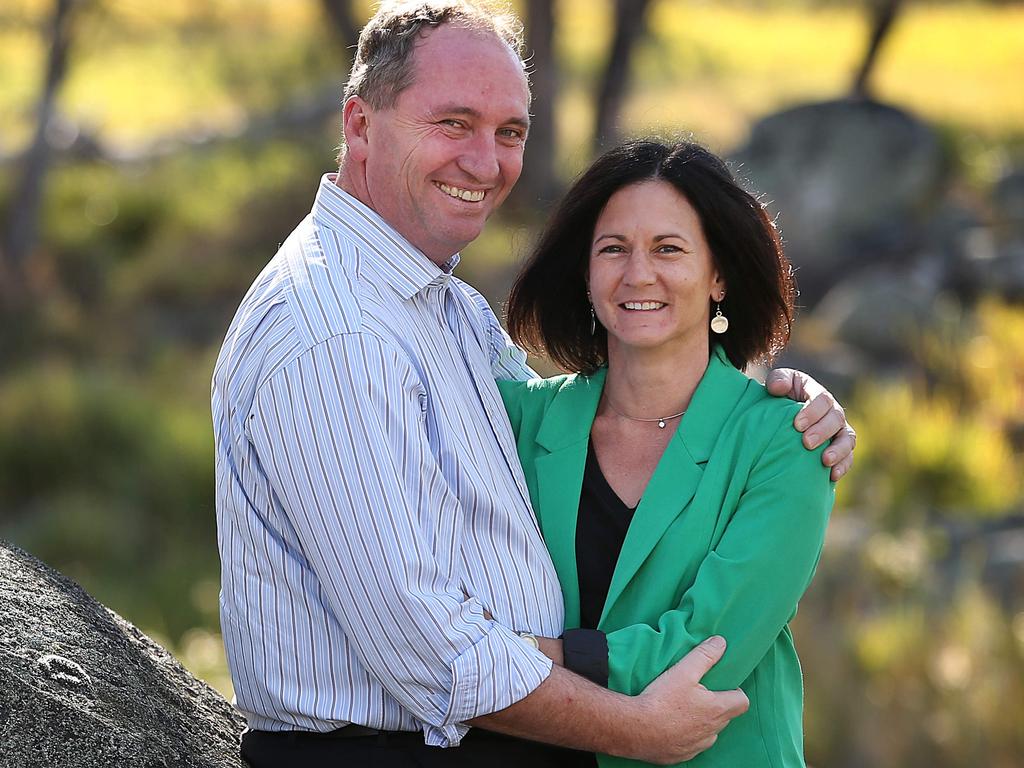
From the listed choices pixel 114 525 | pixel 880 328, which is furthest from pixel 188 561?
pixel 880 328

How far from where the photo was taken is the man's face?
311cm

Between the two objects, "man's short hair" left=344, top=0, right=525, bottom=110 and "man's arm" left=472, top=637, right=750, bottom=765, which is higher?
"man's short hair" left=344, top=0, right=525, bottom=110

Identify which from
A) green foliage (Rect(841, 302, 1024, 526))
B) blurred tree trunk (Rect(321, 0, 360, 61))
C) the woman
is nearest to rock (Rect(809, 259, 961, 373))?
green foliage (Rect(841, 302, 1024, 526))

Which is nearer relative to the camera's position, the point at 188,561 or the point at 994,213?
the point at 188,561

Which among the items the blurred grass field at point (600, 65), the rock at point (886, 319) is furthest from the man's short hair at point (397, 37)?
the blurred grass field at point (600, 65)

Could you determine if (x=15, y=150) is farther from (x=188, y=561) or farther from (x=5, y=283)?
(x=188, y=561)

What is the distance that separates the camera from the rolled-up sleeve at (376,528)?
8.52ft

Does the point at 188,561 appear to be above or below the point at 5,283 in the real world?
below

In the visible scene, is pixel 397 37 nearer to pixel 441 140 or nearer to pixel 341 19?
pixel 441 140

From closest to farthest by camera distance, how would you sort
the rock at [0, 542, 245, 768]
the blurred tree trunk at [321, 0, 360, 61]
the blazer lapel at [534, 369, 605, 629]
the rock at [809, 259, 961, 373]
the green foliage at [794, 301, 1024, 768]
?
the rock at [0, 542, 245, 768], the blazer lapel at [534, 369, 605, 629], the green foliage at [794, 301, 1024, 768], the rock at [809, 259, 961, 373], the blurred tree trunk at [321, 0, 360, 61]

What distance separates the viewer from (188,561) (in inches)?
354

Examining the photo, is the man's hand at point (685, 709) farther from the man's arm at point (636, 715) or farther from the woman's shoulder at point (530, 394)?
the woman's shoulder at point (530, 394)

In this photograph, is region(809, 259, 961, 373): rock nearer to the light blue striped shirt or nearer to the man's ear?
the man's ear

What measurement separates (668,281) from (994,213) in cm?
1571
